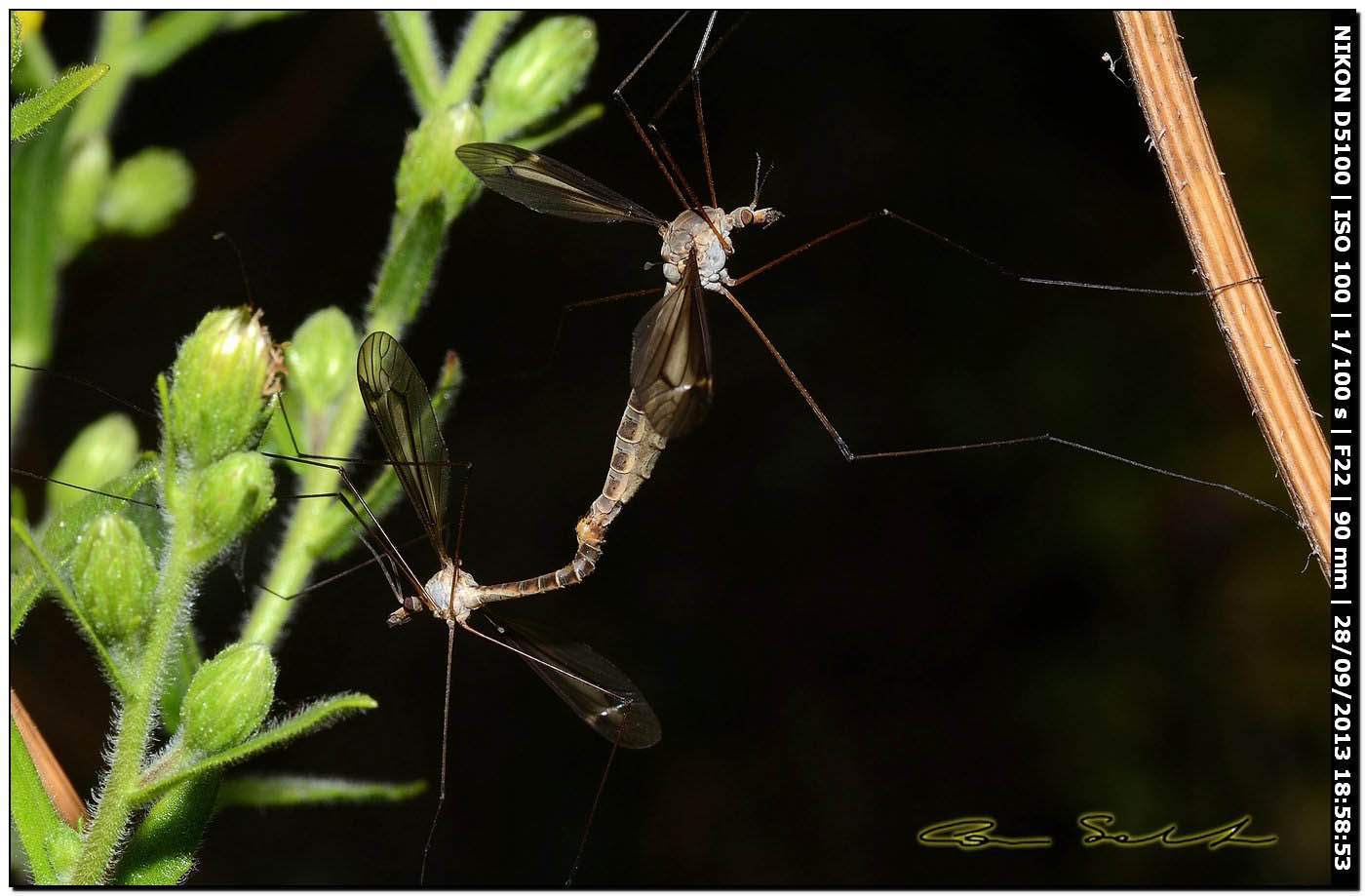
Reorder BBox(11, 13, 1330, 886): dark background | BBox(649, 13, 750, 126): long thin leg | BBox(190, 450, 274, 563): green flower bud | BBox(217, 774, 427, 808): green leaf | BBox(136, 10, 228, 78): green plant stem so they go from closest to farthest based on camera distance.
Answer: BBox(190, 450, 274, 563): green flower bud, BBox(217, 774, 427, 808): green leaf, BBox(136, 10, 228, 78): green plant stem, BBox(649, 13, 750, 126): long thin leg, BBox(11, 13, 1330, 886): dark background

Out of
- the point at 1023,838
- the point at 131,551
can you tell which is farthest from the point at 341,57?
the point at 1023,838

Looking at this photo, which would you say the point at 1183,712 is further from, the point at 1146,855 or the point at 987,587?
the point at 987,587

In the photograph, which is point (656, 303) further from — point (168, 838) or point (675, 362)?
point (168, 838)

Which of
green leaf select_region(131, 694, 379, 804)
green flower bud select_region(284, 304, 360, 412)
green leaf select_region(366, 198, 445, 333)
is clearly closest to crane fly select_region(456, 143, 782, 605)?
green leaf select_region(366, 198, 445, 333)

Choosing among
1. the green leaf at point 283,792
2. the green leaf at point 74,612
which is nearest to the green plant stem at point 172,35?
the green leaf at point 74,612

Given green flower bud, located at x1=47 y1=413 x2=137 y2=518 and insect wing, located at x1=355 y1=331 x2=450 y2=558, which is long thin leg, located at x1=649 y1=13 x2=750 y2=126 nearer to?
insect wing, located at x1=355 y1=331 x2=450 y2=558
